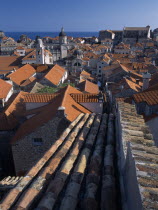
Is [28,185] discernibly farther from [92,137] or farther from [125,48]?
[125,48]

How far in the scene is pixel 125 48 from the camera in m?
81.1

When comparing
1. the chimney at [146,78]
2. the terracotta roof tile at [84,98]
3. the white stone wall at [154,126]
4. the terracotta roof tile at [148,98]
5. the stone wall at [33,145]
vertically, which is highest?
the chimney at [146,78]

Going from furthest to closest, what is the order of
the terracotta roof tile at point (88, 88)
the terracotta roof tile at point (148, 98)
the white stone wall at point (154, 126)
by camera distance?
the terracotta roof tile at point (88, 88) < the terracotta roof tile at point (148, 98) < the white stone wall at point (154, 126)

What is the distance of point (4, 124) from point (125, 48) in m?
74.2

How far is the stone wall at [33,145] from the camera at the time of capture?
35.3 ft

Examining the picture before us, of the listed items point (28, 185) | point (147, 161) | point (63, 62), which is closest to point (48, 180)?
point (28, 185)

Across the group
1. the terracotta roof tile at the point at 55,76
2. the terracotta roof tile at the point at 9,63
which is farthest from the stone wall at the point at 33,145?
the terracotta roof tile at the point at 9,63

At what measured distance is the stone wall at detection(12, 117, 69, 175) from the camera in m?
10.8

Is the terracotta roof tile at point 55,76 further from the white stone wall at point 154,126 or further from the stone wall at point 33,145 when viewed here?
the white stone wall at point 154,126

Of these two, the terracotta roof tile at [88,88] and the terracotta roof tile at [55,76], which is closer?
the terracotta roof tile at [88,88]

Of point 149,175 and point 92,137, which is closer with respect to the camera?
point 149,175

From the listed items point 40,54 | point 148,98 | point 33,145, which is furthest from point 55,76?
point 148,98

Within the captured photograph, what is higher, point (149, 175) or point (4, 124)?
point (149, 175)

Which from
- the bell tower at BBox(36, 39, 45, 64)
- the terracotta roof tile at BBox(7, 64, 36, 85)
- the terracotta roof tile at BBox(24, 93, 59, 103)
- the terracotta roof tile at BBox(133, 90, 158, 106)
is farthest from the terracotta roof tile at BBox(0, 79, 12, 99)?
the bell tower at BBox(36, 39, 45, 64)
